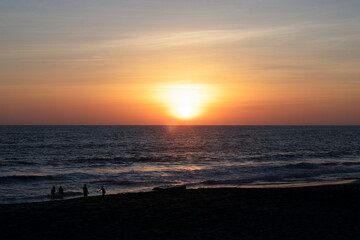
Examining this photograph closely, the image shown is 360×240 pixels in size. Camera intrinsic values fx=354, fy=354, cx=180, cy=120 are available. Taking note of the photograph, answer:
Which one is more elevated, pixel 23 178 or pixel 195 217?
pixel 195 217

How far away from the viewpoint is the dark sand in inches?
546

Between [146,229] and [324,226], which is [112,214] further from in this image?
[324,226]

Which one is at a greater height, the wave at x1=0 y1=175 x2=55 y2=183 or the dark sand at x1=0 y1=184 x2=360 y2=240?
the dark sand at x1=0 y1=184 x2=360 y2=240

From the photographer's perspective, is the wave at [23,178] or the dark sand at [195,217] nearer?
the dark sand at [195,217]

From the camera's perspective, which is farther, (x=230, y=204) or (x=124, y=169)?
(x=124, y=169)

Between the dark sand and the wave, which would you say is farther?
the wave

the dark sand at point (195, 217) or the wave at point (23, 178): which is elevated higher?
the dark sand at point (195, 217)

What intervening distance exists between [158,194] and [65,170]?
77.5 feet

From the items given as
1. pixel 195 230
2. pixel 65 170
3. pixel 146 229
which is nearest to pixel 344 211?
pixel 195 230

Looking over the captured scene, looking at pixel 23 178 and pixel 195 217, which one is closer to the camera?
pixel 195 217

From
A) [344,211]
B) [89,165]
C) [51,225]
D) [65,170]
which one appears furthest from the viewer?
[89,165]

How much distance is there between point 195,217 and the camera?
16.3 m

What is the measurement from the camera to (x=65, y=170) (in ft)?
141

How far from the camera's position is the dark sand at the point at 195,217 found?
45.5 ft
